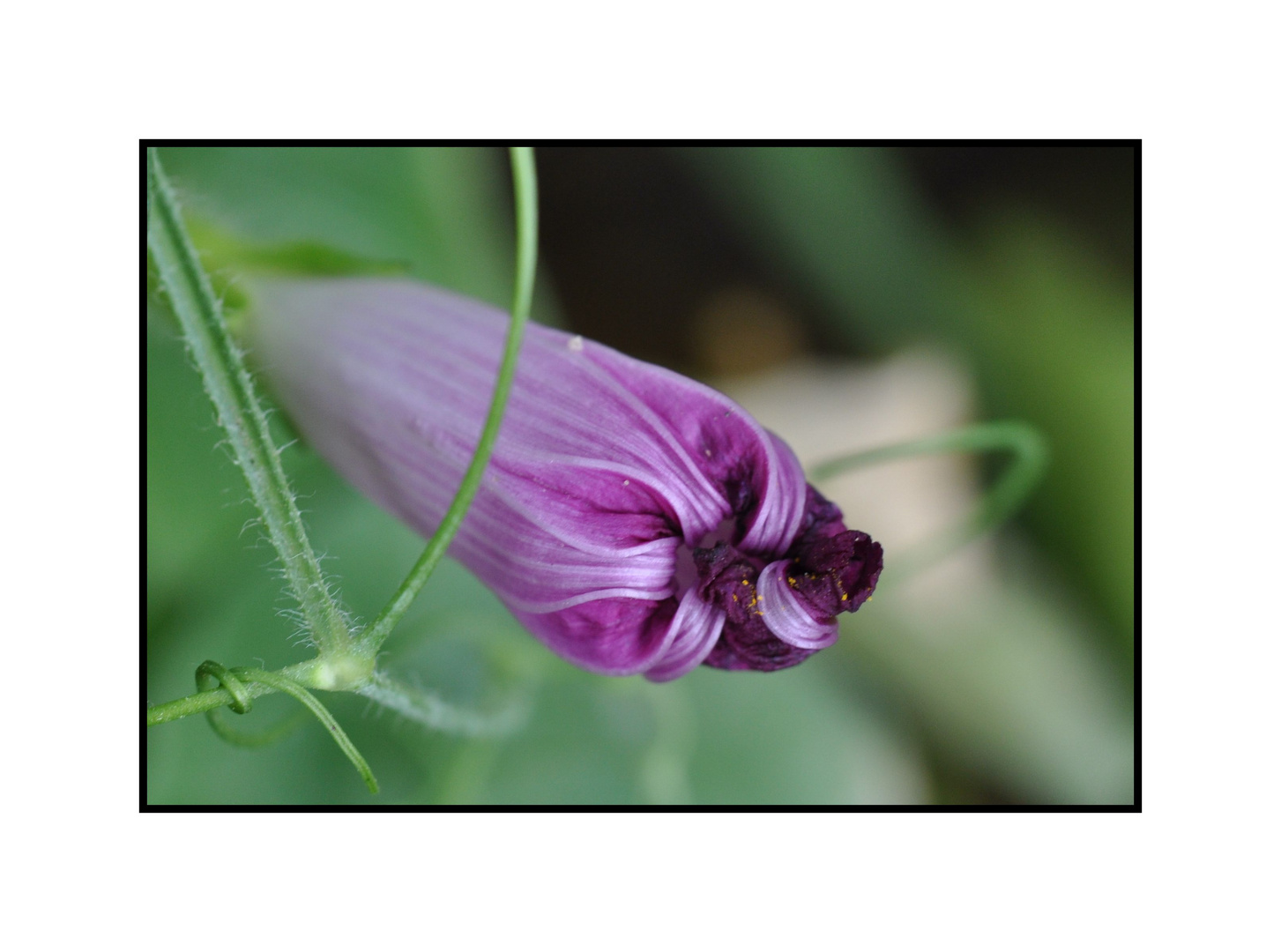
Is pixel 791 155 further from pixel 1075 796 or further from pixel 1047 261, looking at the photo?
pixel 1075 796

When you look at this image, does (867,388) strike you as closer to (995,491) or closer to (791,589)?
(995,491)

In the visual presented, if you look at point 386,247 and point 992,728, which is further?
point 992,728

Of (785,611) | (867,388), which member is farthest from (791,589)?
(867,388)

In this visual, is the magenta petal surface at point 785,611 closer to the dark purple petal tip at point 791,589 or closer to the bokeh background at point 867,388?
the dark purple petal tip at point 791,589

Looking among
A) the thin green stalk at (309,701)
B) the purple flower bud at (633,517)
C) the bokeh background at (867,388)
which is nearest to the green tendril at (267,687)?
the thin green stalk at (309,701)

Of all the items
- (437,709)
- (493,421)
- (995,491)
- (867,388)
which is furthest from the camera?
(867,388)
